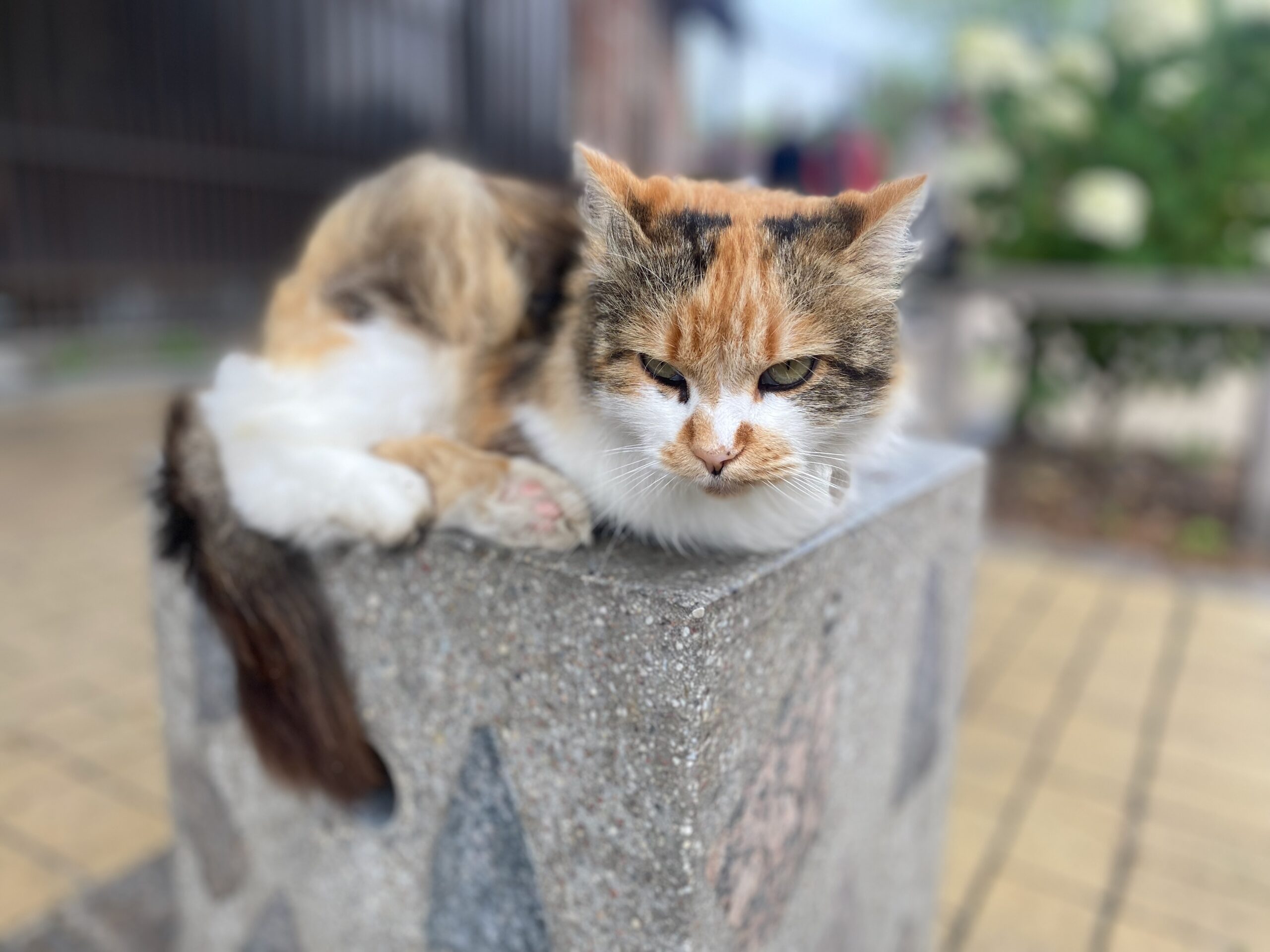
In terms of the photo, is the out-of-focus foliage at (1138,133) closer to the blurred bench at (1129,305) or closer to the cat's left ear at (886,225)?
the blurred bench at (1129,305)

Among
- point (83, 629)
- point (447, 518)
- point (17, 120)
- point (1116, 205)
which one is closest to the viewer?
point (447, 518)

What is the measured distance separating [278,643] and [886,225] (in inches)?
38.2

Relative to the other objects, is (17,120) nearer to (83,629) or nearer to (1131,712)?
(83,629)

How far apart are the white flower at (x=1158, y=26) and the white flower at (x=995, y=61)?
16.1 inches

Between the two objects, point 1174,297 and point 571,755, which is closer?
point 571,755

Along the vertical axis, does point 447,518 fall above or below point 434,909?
above

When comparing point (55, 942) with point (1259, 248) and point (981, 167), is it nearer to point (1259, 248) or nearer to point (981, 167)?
point (981, 167)

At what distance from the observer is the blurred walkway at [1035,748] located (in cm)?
206

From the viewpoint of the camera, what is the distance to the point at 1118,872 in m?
2.16

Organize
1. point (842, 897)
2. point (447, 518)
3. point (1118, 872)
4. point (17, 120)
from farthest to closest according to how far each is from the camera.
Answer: point (17, 120) → point (1118, 872) → point (842, 897) → point (447, 518)

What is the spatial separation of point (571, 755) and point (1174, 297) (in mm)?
4450

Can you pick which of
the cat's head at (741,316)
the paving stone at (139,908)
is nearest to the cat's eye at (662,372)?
the cat's head at (741,316)

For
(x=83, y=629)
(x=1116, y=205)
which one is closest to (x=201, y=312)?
(x=83, y=629)

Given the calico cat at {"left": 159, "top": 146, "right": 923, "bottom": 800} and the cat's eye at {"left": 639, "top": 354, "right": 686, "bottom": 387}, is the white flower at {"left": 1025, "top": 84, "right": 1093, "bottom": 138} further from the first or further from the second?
the cat's eye at {"left": 639, "top": 354, "right": 686, "bottom": 387}
